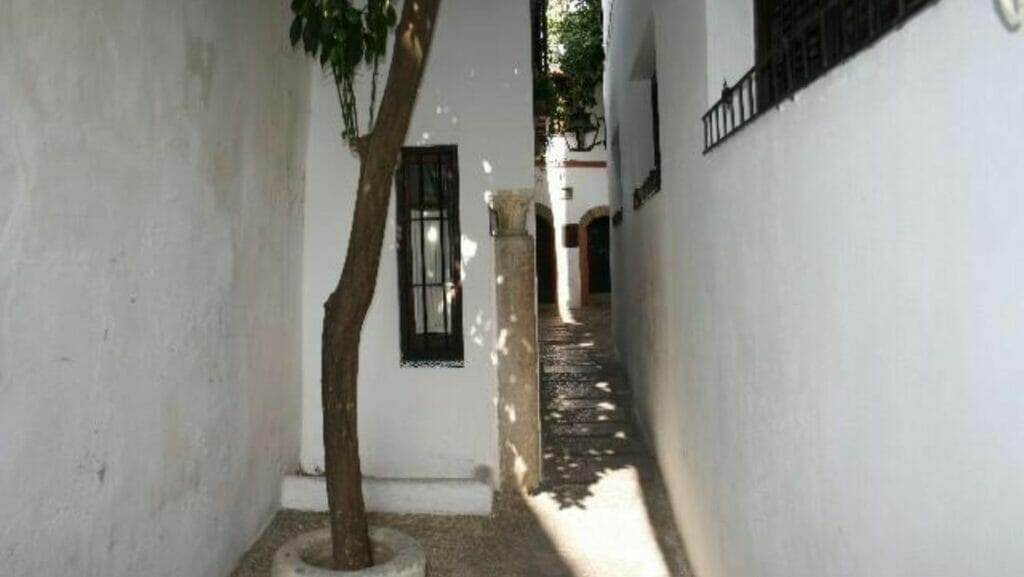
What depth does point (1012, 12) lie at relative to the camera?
1.17 metres

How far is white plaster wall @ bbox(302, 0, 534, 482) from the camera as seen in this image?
5855 mm

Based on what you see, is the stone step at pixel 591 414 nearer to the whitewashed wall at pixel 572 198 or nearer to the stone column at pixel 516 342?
the stone column at pixel 516 342

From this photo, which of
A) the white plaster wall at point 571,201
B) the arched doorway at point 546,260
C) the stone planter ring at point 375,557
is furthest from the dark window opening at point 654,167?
the arched doorway at point 546,260

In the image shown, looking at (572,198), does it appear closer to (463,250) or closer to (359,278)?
(463,250)

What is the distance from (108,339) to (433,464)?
121 inches

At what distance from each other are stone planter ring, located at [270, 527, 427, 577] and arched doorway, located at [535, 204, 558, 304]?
14.2 meters

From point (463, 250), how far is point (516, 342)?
0.78 m

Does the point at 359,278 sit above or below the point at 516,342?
above

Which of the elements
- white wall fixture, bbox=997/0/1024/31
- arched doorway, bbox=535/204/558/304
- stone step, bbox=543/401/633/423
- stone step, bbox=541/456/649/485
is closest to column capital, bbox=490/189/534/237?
stone step, bbox=541/456/649/485

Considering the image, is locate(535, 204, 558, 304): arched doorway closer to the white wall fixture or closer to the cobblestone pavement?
the cobblestone pavement

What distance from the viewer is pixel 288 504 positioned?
5.43 meters

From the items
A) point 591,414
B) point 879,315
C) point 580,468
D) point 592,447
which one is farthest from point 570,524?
point 879,315

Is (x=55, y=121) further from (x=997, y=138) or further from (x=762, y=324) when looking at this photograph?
(x=997, y=138)

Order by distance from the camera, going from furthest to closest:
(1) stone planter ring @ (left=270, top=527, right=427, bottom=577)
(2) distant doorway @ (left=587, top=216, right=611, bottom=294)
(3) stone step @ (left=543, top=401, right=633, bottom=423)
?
(2) distant doorway @ (left=587, top=216, right=611, bottom=294)
(3) stone step @ (left=543, top=401, right=633, bottom=423)
(1) stone planter ring @ (left=270, top=527, right=427, bottom=577)
